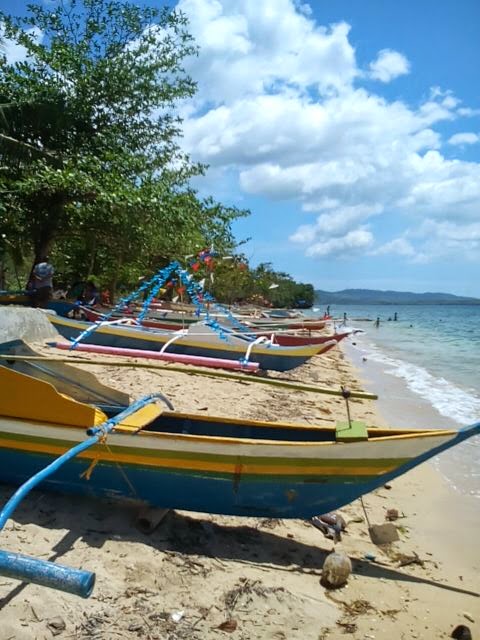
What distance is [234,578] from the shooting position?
3.63m

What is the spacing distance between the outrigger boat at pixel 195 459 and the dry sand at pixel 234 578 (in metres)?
0.26

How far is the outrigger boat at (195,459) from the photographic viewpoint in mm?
3871

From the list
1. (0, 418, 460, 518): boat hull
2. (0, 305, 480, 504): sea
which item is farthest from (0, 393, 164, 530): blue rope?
(0, 305, 480, 504): sea

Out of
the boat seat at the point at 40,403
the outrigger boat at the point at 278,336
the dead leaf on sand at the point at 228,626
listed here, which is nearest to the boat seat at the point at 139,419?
the boat seat at the point at 40,403

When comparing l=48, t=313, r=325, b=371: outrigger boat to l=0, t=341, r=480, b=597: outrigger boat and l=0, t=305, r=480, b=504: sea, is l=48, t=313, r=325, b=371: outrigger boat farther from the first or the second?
l=0, t=341, r=480, b=597: outrigger boat

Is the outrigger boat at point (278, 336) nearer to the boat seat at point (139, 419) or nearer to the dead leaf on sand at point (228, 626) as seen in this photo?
the boat seat at point (139, 419)

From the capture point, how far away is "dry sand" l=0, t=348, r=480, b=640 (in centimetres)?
307

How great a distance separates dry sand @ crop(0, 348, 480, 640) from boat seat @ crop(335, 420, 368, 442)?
1.00 meters

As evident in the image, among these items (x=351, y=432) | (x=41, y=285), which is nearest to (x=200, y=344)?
(x=41, y=285)

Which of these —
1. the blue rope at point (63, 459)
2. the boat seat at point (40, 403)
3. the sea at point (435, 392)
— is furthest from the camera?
the sea at point (435, 392)

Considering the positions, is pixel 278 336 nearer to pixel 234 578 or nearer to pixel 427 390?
pixel 427 390

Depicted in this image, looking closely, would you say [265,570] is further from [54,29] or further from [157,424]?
[54,29]

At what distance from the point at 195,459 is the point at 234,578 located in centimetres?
85

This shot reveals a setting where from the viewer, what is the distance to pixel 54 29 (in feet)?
51.8
